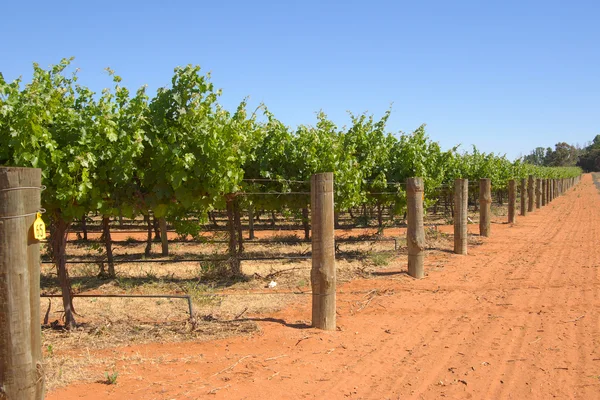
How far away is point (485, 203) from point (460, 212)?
3351 millimetres

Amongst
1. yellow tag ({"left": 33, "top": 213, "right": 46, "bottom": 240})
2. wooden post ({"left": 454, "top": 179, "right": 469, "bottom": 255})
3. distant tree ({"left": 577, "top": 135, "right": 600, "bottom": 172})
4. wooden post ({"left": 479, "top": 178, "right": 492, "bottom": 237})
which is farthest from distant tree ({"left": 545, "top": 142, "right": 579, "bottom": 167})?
yellow tag ({"left": 33, "top": 213, "right": 46, "bottom": 240})

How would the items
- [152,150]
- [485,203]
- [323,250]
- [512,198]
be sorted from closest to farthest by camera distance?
[323,250]
[152,150]
[485,203]
[512,198]

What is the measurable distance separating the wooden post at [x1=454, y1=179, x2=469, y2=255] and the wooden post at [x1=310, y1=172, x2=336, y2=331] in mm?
6817

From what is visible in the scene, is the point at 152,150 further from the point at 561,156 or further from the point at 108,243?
the point at 561,156

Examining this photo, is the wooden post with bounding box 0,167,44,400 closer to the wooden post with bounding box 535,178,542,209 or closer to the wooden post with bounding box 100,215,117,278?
Answer: the wooden post with bounding box 100,215,117,278

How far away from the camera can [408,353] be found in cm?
543

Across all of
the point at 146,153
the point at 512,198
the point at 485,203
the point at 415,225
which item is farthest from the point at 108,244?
the point at 512,198

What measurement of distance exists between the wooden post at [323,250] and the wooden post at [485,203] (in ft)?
31.9

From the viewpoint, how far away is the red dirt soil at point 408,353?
4.45 m

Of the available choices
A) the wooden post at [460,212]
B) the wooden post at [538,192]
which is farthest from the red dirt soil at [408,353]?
the wooden post at [538,192]

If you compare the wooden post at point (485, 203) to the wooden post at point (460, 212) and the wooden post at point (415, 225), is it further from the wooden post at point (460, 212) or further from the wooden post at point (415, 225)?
the wooden post at point (415, 225)

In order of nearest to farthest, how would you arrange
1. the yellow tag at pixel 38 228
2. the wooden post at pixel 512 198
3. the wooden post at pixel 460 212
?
1. the yellow tag at pixel 38 228
2. the wooden post at pixel 460 212
3. the wooden post at pixel 512 198

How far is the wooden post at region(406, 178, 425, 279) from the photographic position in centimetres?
945

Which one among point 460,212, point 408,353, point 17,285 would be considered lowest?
point 408,353
